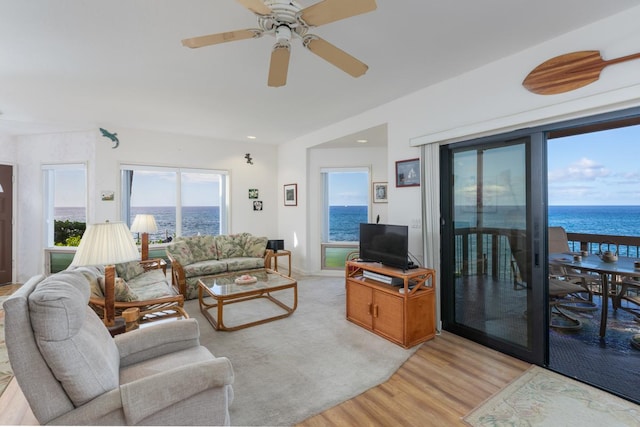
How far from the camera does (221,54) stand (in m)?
2.59

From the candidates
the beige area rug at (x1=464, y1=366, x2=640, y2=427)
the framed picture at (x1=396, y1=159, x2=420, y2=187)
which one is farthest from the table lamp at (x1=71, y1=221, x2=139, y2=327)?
the framed picture at (x1=396, y1=159, x2=420, y2=187)

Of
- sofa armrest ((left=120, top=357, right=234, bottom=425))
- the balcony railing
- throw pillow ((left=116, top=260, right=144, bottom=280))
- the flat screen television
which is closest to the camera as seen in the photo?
sofa armrest ((left=120, top=357, right=234, bottom=425))

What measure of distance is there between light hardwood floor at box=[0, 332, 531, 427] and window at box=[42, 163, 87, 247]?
148 inches

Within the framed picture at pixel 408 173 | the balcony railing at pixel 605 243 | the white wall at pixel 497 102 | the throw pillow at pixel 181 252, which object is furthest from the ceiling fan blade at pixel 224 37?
the balcony railing at pixel 605 243

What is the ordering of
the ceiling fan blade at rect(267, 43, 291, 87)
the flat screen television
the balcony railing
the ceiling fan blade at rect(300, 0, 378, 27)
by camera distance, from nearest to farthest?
the ceiling fan blade at rect(300, 0, 378, 27) < the ceiling fan blade at rect(267, 43, 291, 87) < the flat screen television < the balcony railing

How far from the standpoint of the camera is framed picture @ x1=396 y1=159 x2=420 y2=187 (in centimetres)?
346

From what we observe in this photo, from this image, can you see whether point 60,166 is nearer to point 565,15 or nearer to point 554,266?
point 565,15

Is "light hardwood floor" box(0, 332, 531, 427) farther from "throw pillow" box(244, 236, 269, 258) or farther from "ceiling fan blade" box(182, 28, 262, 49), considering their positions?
"throw pillow" box(244, 236, 269, 258)

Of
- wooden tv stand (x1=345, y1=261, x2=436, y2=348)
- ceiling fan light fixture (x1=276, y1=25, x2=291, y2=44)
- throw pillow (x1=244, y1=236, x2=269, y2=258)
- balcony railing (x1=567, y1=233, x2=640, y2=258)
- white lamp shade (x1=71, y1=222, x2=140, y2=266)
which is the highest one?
ceiling fan light fixture (x1=276, y1=25, x2=291, y2=44)

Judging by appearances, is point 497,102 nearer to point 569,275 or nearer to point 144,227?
point 569,275

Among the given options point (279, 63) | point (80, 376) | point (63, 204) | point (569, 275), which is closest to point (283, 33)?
point (279, 63)

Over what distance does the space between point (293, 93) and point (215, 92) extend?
3.08ft

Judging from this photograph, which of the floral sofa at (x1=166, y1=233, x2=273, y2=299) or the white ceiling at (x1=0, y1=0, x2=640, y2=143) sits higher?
the white ceiling at (x1=0, y1=0, x2=640, y2=143)

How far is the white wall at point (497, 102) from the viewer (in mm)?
Result: 2043
